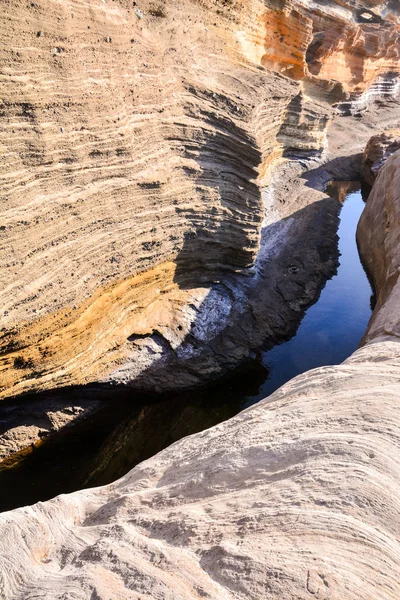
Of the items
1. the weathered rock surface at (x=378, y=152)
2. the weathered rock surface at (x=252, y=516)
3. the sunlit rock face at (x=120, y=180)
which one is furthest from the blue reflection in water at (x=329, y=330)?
the weathered rock surface at (x=378, y=152)

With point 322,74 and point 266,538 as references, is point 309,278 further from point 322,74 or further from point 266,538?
point 322,74

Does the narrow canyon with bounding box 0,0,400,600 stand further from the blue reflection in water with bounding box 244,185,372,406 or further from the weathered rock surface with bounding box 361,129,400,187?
the weathered rock surface with bounding box 361,129,400,187

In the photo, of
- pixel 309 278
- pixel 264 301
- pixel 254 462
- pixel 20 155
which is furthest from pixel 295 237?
pixel 254 462

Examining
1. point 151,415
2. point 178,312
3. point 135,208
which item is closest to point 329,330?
point 178,312

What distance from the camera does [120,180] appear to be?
8.97m

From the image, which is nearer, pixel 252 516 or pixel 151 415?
pixel 252 516

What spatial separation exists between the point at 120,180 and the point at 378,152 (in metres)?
14.6

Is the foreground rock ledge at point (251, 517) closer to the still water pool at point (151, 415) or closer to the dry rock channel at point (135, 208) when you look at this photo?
the still water pool at point (151, 415)

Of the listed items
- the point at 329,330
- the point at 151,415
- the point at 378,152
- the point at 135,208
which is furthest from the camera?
the point at 378,152

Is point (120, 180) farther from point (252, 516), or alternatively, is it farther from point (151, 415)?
point (252, 516)

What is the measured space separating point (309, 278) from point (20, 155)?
8511 millimetres

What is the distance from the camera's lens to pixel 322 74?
23359 millimetres

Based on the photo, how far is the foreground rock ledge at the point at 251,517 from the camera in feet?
12.1

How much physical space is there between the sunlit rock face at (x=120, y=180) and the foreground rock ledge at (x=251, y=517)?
343 cm
